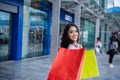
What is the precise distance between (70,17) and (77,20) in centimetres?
807

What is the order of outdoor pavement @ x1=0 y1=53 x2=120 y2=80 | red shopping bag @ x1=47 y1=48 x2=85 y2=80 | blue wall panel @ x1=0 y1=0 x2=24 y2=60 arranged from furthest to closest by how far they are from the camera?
blue wall panel @ x1=0 y1=0 x2=24 y2=60, outdoor pavement @ x1=0 y1=53 x2=120 y2=80, red shopping bag @ x1=47 y1=48 x2=85 y2=80

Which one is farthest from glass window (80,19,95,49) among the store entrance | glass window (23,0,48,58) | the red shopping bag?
the red shopping bag

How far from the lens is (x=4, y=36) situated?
16.6 meters

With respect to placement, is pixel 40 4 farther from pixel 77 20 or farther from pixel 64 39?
pixel 64 39

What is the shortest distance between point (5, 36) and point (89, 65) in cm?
1347

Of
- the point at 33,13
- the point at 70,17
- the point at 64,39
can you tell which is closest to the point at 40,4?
the point at 33,13

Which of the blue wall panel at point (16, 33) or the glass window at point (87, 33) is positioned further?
the glass window at point (87, 33)

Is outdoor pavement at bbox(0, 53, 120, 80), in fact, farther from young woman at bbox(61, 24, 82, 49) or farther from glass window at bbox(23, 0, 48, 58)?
young woman at bbox(61, 24, 82, 49)

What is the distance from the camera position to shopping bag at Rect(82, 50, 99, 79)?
141 inches

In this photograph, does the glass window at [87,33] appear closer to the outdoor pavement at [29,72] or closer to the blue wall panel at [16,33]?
the blue wall panel at [16,33]

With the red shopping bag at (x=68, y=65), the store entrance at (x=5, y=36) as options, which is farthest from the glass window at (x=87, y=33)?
the red shopping bag at (x=68, y=65)

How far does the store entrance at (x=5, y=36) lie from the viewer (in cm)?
1625

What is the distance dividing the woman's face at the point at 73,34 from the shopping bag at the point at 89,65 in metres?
0.22

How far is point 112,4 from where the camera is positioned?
33.6m
